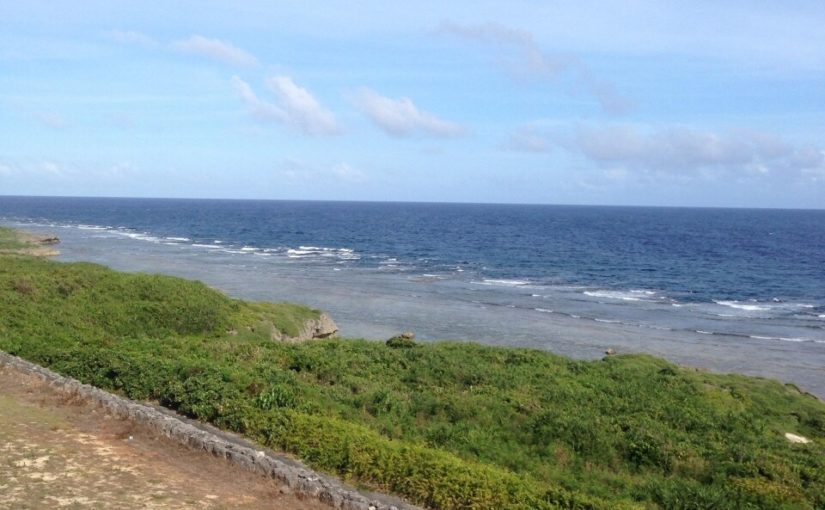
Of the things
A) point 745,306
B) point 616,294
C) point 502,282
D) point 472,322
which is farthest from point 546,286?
point 472,322

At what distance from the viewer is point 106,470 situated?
46.2 feet

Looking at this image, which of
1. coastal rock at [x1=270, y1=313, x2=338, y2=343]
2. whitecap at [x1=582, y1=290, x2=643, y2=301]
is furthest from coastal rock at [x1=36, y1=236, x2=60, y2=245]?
whitecap at [x1=582, y1=290, x2=643, y2=301]

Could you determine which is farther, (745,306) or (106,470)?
(745,306)

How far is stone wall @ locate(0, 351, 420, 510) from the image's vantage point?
43.2 feet

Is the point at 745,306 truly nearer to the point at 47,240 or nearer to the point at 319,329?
the point at 319,329

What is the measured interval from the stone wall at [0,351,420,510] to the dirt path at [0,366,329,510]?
0.18 meters

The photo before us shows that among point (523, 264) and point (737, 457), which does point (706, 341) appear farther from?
point (523, 264)

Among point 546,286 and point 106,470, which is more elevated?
point 106,470

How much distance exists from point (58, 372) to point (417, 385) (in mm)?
10642

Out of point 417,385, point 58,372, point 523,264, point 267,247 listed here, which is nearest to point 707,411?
point 417,385

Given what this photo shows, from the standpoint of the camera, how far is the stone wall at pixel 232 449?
1316 cm

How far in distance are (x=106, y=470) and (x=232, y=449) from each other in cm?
235

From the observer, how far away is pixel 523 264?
87.1 meters

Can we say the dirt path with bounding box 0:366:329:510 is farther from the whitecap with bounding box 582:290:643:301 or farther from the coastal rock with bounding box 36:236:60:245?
the coastal rock with bounding box 36:236:60:245
